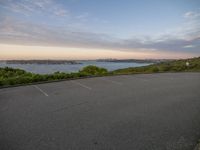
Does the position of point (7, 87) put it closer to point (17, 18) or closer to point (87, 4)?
point (17, 18)

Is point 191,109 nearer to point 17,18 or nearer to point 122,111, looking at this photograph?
point 122,111

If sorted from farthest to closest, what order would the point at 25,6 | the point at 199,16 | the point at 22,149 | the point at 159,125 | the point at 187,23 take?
the point at 187,23 < the point at 199,16 < the point at 25,6 < the point at 159,125 < the point at 22,149

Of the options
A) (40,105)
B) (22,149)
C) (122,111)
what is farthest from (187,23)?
(22,149)

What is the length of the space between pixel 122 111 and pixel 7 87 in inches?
309

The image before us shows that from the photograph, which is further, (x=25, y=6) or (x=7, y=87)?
(x=25, y=6)

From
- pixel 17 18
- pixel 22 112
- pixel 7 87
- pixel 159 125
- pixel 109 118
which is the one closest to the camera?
pixel 159 125

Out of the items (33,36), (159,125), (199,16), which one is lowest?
(159,125)

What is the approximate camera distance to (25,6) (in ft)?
39.9

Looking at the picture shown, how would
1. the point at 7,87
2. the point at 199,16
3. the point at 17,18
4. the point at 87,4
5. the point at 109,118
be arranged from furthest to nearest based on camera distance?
the point at 199,16, the point at 87,4, the point at 17,18, the point at 7,87, the point at 109,118

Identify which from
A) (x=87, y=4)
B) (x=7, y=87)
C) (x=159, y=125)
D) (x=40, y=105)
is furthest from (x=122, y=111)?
(x=87, y=4)

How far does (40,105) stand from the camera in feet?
18.4

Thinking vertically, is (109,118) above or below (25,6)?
below

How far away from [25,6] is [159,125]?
13078 mm

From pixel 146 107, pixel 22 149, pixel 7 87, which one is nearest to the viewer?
pixel 22 149
